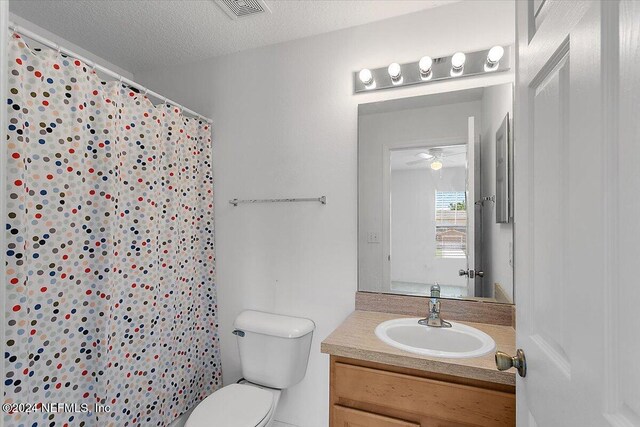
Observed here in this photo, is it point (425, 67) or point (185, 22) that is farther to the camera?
point (185, 22)

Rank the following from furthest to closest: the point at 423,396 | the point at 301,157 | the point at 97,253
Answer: the point at 301,157
the point at 97,253
the point at 423,396

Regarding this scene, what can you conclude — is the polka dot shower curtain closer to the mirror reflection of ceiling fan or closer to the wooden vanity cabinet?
the wooden vanity cabinet

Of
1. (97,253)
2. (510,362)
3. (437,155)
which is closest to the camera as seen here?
(510,362)

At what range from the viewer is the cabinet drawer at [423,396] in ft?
3.40

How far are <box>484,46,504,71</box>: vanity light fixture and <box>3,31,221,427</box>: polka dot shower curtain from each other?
1733 mm

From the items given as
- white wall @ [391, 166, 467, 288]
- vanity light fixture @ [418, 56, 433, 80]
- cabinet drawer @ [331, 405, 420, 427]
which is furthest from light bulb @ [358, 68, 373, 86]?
cabinet drawer @ [331, 405, 420, 427]

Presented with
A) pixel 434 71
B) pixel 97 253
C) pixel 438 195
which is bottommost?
pixel 97 253

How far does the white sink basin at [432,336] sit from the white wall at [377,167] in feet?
0.89

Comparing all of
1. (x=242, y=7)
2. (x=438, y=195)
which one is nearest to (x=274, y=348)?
(x=438, y=195)

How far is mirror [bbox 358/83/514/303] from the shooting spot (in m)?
1.51

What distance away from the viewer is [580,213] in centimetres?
50

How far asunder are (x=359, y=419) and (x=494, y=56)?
1.74m

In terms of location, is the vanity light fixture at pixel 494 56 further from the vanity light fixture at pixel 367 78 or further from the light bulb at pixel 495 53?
the vanity light fixture at pixel 367 78

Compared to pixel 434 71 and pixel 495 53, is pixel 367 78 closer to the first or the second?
pixel 434 71
